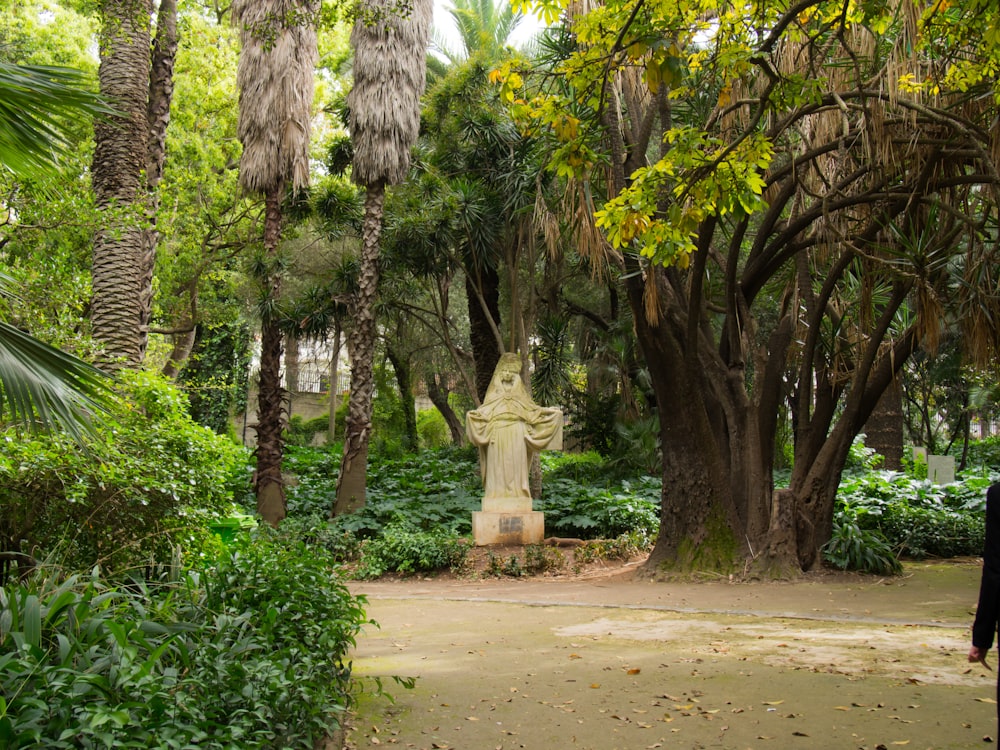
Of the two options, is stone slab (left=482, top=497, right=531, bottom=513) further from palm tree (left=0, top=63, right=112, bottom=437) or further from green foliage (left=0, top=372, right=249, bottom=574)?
palm tree (left=0, top=63, right=112, bottom=437)

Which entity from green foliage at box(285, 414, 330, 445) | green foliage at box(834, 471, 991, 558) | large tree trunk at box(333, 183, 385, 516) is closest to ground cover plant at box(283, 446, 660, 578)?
large tree trunk at box(333, 183, 385, 516)

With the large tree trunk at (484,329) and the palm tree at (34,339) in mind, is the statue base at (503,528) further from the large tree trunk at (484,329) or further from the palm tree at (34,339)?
the palm tree at (34,339)

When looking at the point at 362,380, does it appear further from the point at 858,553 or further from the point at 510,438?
the point at 858,553

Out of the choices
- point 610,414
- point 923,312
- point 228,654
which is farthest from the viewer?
point 610,414

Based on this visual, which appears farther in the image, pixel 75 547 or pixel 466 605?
pixel 466 605

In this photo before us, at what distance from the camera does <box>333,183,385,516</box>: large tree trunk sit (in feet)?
55.1

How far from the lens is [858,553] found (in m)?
10.8

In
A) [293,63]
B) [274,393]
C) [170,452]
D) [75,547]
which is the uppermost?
[293,63]

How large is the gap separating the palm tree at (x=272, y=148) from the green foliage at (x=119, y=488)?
985cm

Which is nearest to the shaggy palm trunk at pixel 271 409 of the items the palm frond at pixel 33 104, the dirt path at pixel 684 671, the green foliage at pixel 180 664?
the dirt path at pixel 684 671

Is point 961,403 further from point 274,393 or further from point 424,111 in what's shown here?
point 274,393

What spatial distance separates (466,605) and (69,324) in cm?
564

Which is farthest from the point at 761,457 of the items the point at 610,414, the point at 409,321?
the point at 409,321

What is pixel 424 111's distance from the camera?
20266 mm
